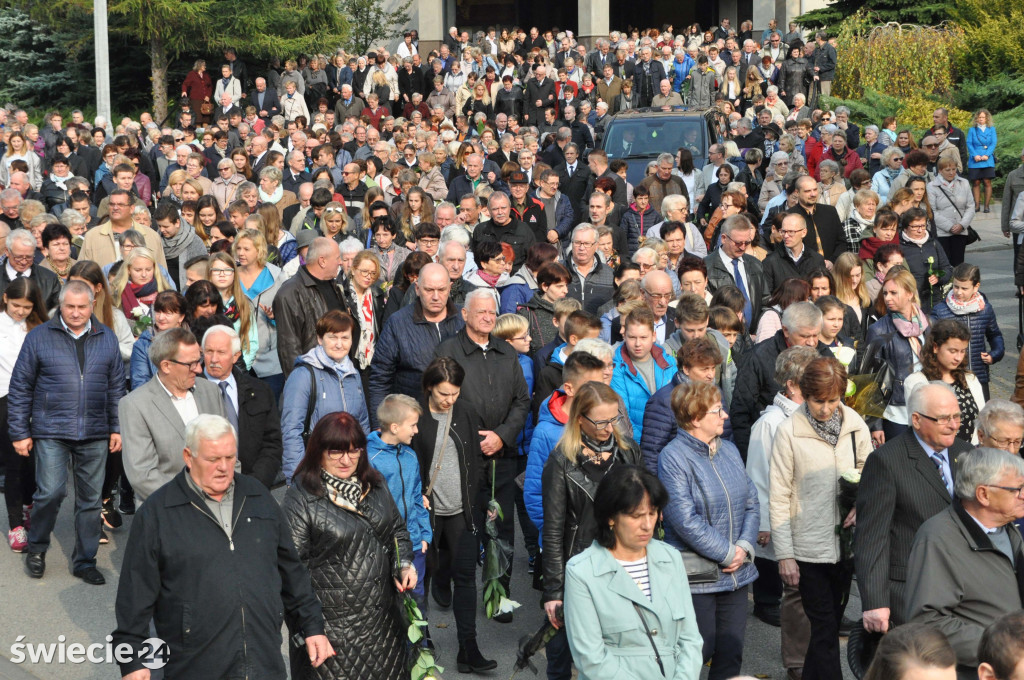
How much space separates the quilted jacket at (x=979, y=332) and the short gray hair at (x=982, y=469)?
4384 millimetres

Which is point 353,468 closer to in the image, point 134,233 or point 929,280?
point 134,233

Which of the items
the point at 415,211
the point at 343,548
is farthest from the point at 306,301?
the point at 343,548

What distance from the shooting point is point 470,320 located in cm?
850

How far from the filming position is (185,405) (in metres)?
7.64

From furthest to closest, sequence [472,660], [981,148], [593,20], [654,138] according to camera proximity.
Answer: [593,20], [981,148], [654,138], [472,660]

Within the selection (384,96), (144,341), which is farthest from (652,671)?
(384,96)

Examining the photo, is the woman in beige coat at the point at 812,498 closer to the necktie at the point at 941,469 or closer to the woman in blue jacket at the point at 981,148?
the necktie at the point at 941,469

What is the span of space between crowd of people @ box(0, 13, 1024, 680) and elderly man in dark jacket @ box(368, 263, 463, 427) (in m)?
0.02

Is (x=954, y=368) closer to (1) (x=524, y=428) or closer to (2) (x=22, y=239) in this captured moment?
(1) (x=524, y=428)

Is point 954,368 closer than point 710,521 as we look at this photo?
No

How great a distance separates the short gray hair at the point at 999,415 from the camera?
6504 millimetres

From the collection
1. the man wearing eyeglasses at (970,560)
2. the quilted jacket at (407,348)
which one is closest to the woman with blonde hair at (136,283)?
the quilted jacket at (407,348)

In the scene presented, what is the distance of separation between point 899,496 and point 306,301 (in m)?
5.36

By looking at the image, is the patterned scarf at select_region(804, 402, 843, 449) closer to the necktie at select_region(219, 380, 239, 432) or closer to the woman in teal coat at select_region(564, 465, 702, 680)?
the woman in teal coat at select_region(564, 465, 702, 680)
